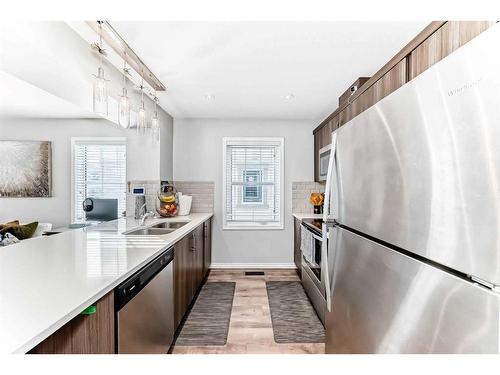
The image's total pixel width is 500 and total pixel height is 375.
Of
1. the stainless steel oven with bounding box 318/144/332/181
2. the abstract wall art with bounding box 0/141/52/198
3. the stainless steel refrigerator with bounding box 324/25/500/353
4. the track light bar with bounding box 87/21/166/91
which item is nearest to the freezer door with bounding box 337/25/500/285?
the stainless steel refrigerator with bounding box 324/25/500/353

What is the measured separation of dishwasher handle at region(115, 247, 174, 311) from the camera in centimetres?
123

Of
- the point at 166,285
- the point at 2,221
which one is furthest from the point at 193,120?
the point at 166,285

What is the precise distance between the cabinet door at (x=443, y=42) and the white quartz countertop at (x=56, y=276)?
1489 millimetres

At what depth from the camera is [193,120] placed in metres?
4.38

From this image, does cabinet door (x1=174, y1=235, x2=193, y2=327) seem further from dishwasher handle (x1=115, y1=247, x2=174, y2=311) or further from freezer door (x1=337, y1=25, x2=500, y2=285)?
freezer door (x1=337, y1=25, x2=500, y2=285)

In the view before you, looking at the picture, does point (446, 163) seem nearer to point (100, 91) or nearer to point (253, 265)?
point (100, 91)

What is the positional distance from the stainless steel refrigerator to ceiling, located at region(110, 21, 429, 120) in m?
0.91

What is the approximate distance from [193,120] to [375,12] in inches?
167

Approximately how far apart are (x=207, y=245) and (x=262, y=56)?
2.68m

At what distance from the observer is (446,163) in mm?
766

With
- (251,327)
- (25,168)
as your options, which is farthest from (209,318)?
→ (25,168)

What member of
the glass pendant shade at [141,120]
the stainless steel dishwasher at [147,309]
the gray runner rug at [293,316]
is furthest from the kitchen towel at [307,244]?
the glass pendant shade at [141,120]

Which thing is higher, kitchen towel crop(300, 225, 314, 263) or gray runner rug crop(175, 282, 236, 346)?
kitchen towel crop(300, 225, 314, 263)
